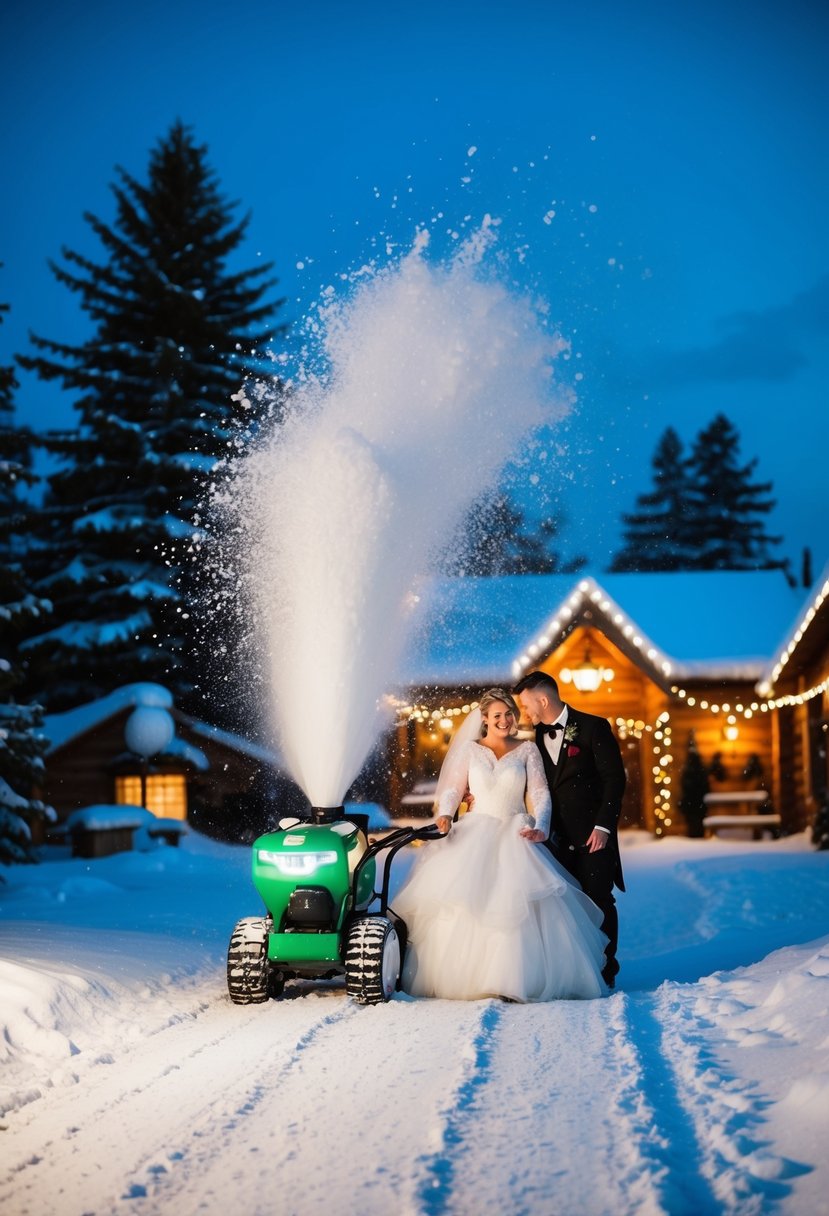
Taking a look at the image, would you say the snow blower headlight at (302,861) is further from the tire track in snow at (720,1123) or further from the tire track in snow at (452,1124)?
the tire track in snow at (720,1123)

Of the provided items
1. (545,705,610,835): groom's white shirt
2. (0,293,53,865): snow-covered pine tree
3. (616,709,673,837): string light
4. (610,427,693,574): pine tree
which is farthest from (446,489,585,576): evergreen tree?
(545,705,610,835): groom's white shirt

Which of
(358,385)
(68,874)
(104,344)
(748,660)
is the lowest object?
(68,874)

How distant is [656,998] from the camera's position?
8.29m

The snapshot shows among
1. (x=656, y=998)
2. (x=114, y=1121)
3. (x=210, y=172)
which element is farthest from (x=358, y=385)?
(x=210, y=172)

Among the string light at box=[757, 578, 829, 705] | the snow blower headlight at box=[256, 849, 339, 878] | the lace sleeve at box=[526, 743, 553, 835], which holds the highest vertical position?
the string light at box=[757, 578, 829, 705]

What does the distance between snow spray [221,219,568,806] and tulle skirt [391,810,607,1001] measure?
0.91 m

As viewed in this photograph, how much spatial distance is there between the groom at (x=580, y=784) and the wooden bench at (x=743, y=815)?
61.9ft

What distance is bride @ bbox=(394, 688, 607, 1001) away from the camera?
859cm

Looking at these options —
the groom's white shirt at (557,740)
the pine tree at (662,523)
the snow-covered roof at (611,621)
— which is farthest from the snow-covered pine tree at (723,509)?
the groom's white shirt at (557,740)

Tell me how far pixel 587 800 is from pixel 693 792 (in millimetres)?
19299

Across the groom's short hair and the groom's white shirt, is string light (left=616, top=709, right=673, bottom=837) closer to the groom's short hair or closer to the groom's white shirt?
the groom's white shirt

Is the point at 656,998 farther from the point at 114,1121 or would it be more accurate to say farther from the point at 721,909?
the point at 721,909

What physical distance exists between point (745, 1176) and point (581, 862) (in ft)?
16.4

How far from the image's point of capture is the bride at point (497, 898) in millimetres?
8594
